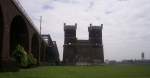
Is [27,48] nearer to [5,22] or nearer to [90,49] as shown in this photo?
[5,22]

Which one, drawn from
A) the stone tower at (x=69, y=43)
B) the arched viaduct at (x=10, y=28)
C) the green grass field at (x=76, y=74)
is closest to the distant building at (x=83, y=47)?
the stone tower at (x=69, y=43)

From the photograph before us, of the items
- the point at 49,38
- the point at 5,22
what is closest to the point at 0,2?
the point at 5,22

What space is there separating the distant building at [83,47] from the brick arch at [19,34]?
203 feet

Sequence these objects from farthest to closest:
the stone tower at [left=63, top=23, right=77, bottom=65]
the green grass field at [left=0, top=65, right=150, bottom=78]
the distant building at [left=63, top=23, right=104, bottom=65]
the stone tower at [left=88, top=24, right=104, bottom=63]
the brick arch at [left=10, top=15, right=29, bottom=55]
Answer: the stone tower at [left=88, top=24, right=104, bottom=63] < the distant building at [left=63, top=23, right=104, bottom=65] < the stone tower at [left=63, top=23, right=77, bottom=65] < the brick arch at [left=10, top=15, right=29, bottom=55] < the green grass field at [left=0, top=65, right=150, bottom=78]

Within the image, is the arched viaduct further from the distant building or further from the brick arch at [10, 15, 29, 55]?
the distant building

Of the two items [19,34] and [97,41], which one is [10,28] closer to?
[19,34]

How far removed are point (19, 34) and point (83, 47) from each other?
68222mm

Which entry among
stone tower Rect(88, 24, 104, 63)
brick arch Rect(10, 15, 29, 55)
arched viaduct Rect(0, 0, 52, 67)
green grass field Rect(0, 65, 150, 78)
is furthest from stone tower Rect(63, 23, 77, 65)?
green grass field Rect(0, 65, 150, 78)

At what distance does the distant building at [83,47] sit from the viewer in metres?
113

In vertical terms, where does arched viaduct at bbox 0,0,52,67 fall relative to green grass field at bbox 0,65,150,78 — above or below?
above

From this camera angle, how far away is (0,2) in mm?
29984

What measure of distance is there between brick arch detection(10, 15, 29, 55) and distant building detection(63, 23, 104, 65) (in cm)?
6176

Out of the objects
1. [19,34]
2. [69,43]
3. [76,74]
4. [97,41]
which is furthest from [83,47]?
[76,74]

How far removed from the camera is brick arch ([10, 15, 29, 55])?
44.4 metres
